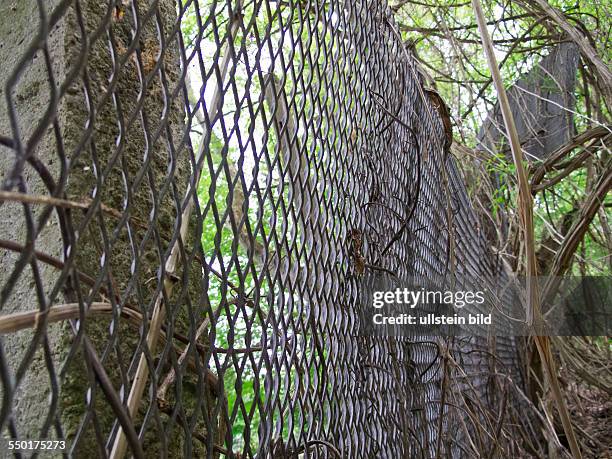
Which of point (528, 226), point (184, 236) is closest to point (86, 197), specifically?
point (184, 236)

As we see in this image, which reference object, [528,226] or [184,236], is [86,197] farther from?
[528,226]

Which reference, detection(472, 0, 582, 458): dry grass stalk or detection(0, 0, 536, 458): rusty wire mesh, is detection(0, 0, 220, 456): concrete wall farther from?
detection(472, 0, 582, 458): dry grass stalk

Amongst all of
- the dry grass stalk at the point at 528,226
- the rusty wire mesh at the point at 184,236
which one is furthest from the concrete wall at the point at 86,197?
the dry grass stalk at the point at 528,226

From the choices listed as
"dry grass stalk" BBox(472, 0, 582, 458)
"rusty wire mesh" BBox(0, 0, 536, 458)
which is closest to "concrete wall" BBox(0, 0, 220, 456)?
"rusty wire mesh" BBox(0, 0, 536, 458)

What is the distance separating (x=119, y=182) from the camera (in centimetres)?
72

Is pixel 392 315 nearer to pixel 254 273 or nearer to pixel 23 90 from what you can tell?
pixel 254 273

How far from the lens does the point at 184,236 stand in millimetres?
643

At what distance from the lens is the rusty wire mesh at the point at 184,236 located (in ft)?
1.48

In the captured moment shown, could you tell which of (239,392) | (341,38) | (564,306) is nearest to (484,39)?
(341,38)

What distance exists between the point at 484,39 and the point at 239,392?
2.38 ft

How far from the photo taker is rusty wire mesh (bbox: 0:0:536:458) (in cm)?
45

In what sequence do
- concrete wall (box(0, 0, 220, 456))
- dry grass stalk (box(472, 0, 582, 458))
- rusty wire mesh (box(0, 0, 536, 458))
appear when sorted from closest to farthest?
rusty wire mesh (box(0, 0, 536, 458)) → concrete wall (box(0, 0, 220, 456)) → dry grass stalk (box(472, 0, 582, 458))

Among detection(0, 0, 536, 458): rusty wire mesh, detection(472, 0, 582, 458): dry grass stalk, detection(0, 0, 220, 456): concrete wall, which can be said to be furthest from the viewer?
detection(472, 0, 582, 458): dry grass stalk

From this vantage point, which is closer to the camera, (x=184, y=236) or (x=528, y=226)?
(x=184, y=236)
